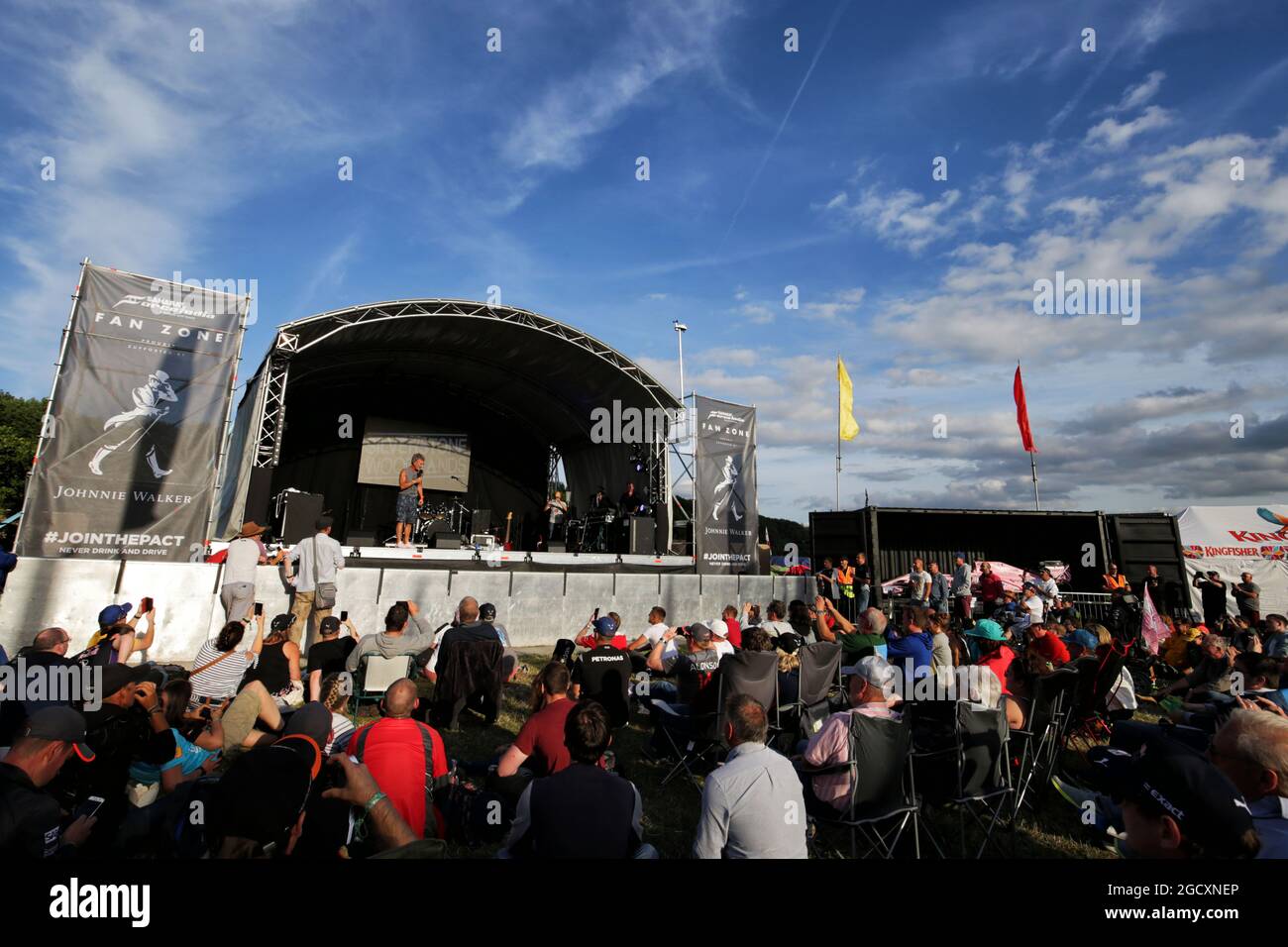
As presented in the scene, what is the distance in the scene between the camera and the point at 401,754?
305cm

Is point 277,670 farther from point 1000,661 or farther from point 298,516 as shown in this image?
point 298,516

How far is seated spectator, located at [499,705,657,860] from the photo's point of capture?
7.34ft

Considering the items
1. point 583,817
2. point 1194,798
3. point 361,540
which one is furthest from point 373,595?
point 1194,798

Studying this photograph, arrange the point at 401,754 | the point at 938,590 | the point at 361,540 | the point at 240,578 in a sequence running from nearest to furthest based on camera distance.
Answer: the point at 401,754
the point at 240,578
the point at 361,540
the point at 938,590

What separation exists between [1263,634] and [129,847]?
11047 mm

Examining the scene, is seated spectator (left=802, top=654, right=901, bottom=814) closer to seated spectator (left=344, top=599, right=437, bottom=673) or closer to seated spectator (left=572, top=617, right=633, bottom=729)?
seated spectator (left=572, top=617, right=633, bottom=729)

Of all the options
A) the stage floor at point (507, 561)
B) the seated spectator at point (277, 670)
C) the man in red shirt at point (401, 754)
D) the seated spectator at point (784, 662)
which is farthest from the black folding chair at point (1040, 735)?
the stage floor at point (507, 561)

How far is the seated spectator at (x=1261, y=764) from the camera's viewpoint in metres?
2.07

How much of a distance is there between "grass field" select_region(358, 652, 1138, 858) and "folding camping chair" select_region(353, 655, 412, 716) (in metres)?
0.47

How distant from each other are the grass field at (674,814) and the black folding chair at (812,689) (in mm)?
1109

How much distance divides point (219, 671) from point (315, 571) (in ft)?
13.4

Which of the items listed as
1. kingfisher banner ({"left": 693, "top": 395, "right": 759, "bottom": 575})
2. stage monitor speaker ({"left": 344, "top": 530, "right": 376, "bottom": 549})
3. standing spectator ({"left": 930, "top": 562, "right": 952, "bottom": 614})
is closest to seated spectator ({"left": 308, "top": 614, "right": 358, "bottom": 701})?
stage monitor speaker ({"left": 344, "top": 530, "right": 376, "bottom": 549})
